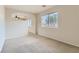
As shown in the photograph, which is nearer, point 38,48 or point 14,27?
point 38,48

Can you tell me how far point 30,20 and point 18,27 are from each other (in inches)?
31.0

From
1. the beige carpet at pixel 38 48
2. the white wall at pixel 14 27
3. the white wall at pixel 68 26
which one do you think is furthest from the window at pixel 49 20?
the beige carpet at pixel 38 48

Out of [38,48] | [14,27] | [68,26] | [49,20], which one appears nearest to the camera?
[38,48]

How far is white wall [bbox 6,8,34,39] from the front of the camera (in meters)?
5.63

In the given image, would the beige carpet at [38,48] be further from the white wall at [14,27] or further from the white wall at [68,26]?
the white wall at [14,27]

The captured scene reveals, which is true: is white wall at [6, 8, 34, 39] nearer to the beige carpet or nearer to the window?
the window

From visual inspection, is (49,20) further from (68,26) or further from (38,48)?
(38,48)

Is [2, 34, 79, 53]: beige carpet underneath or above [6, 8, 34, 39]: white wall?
underneath

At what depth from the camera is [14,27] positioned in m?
5.85

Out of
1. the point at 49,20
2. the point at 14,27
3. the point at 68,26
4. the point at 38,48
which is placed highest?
the point at 49,20

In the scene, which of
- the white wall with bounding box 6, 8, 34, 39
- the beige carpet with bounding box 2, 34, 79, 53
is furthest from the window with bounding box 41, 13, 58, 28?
the beige carpet with bounding box 2, 34, 79, 53

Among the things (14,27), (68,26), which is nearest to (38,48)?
(68,26)

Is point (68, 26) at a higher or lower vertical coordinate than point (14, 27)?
higher
